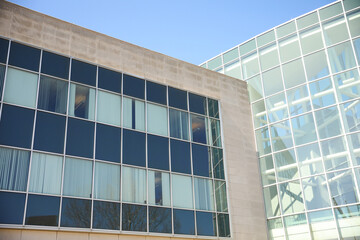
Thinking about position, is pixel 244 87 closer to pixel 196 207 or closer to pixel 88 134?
pixel 196 207

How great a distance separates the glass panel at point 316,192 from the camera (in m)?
23.5

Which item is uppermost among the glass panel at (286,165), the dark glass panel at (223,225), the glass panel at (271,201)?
the glass panel at (286,165)

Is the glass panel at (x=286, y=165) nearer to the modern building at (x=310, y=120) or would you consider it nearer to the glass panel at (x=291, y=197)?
the modern building at (x=310, y=120)

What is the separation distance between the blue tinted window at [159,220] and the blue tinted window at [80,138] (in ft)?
13.5

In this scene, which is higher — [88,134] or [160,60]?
[160,60]

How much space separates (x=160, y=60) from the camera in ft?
81.4

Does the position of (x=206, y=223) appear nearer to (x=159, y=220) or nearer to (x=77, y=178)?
(x=159, y=220)

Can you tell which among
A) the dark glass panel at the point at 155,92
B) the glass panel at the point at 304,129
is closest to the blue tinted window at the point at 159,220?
the dark glass panel at the point at 155,92

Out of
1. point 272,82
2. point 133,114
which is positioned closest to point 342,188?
point 272,82

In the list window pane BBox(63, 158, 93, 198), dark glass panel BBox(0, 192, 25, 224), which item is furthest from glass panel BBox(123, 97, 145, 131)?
dark glass panel BBox(0, 192, 25, 224)

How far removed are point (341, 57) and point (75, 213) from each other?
17605 millimetres

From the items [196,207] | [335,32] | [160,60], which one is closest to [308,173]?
[196,207]

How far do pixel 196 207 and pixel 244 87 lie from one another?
32.0ft

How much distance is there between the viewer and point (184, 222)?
21578 millimetres
